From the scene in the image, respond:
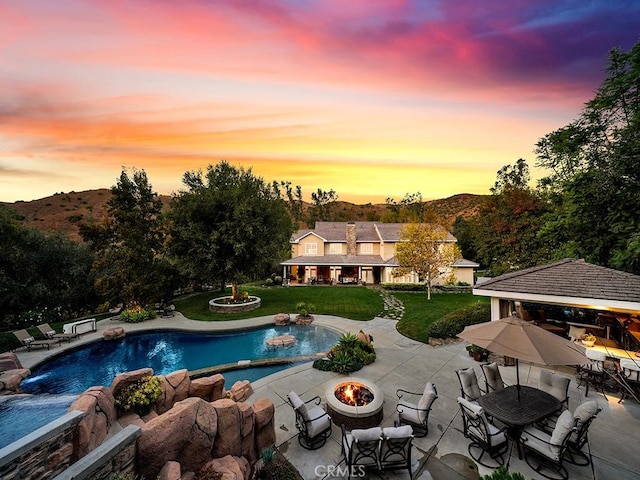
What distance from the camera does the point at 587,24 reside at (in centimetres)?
1271

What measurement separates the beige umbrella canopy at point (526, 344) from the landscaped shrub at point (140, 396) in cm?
744

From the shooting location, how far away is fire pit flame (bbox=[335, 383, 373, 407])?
6.71 m

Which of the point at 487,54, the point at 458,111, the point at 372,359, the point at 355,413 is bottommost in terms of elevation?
the point at 372,359

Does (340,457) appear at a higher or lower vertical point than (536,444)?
lower

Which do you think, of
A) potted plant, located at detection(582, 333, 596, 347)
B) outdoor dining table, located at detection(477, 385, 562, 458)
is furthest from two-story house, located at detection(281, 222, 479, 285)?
outdoor dining table, located at detection(477, 385, 562, 458)

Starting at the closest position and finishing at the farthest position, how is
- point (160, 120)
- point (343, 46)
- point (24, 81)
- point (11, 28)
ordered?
point (11, 28), point (24, 81), point (343, 46), point (160, 120)

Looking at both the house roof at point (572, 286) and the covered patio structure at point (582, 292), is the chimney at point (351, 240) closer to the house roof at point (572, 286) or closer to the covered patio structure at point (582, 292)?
the covered patio structure at point (582, 292)

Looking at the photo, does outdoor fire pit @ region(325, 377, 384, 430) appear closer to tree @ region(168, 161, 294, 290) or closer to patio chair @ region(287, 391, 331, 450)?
patio chair @ region(287, 391, 331, 450)

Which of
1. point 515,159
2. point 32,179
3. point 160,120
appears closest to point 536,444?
point 160,120

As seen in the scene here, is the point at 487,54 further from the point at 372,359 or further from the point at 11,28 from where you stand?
the point at 11,28

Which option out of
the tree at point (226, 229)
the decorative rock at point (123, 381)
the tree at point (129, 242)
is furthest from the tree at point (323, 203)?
the decorative rock at point (123, 381)

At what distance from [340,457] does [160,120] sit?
62.1 ft

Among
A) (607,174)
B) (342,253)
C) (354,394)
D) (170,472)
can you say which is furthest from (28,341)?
(607,174)

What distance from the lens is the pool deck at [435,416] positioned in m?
5.14
